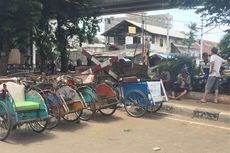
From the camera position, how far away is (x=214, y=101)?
1219 cm

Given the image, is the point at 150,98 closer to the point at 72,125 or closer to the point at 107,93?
the point at 107,93

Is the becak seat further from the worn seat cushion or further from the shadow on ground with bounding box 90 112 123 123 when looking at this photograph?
the shadow on ground with bounding box 90 112 123 123

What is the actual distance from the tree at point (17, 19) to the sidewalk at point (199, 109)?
12.4 metres

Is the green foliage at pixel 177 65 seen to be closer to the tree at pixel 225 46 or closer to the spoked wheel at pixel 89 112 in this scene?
the tree at pixel 225 46

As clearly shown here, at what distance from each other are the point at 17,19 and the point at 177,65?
1156 centimetres

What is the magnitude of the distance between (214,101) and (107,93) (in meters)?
3.83

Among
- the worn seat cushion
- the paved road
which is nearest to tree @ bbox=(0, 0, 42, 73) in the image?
the paved road

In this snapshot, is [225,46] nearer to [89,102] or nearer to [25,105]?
[89,102]

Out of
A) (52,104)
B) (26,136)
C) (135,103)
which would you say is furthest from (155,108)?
(26,136)

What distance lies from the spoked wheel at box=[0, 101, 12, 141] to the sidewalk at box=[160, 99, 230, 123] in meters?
4.94

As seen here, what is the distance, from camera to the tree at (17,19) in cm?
2147

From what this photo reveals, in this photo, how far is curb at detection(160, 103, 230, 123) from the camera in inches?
395

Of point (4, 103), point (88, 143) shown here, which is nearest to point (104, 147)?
point (88, 143)

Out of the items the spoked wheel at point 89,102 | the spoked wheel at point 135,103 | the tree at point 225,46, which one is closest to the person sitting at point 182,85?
the tree at point 225,46
